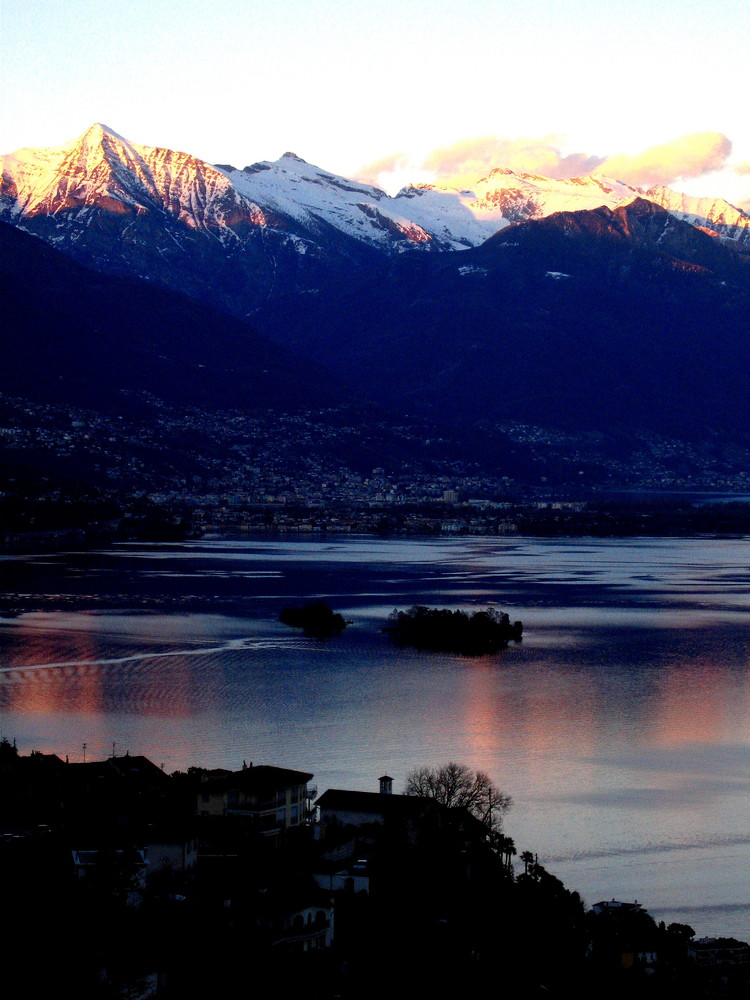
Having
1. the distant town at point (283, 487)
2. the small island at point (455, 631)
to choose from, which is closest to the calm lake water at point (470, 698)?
the small island at point (455, 631)

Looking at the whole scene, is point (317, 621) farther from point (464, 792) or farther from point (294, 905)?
point (294, 905)

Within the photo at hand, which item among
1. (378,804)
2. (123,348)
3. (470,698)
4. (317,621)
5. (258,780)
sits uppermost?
(123,348)

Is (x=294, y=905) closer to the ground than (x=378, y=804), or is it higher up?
closer to the ground

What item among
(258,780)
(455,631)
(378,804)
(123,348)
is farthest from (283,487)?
(378,804)

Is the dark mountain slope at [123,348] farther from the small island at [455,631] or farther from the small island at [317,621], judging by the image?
the small island at [455,631]

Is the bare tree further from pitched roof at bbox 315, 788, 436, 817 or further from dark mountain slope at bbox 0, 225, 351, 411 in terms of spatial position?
dark mountain slope at bbox 0, 225, 351, 411

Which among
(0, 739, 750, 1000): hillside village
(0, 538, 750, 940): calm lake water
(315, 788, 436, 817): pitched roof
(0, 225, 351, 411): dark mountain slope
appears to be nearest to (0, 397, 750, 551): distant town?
(0, 225, 351, 411): dark mountain slope
